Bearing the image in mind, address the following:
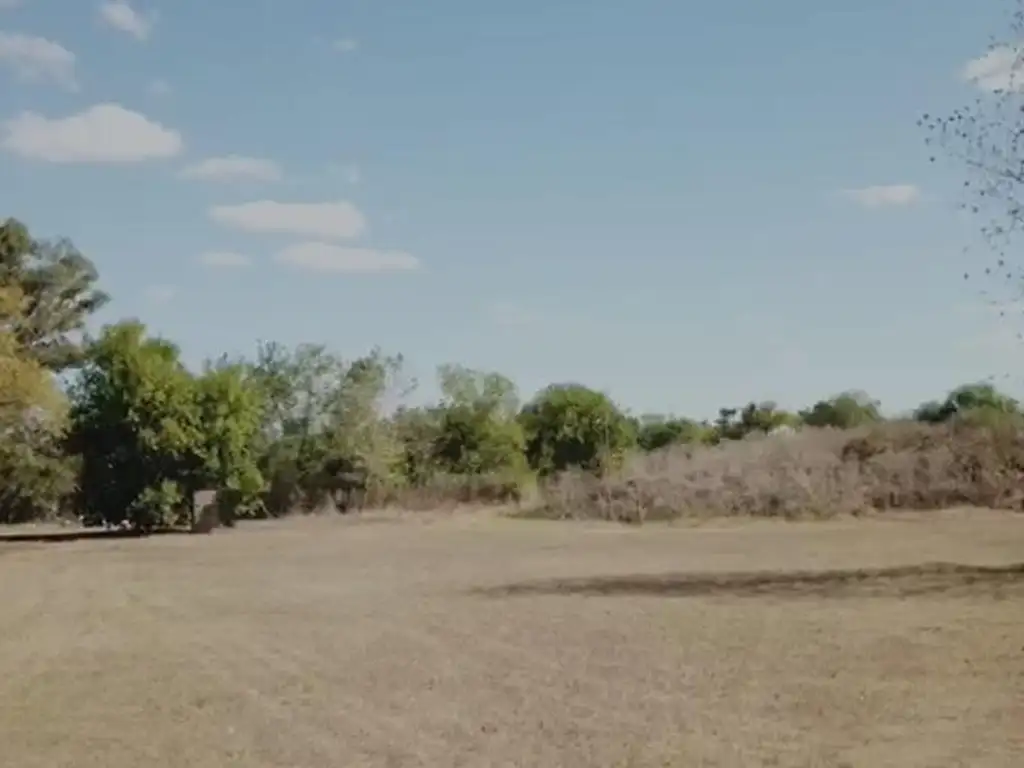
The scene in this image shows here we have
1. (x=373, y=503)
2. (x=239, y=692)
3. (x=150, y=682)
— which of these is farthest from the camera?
(x=373, y=503)

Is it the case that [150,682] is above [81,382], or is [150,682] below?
below

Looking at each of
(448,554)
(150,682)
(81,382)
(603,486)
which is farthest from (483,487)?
(150,682)

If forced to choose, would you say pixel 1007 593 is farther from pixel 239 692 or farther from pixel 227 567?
pixel 227 567

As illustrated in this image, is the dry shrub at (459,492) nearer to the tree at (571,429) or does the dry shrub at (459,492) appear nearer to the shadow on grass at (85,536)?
the shadow on grass at (85,536)

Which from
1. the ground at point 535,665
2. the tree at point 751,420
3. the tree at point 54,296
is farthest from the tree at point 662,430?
the ground at point 535,665

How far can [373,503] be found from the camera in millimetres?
55781

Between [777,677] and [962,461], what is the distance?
103ft

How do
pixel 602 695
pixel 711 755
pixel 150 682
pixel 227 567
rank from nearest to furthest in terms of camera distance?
pixel 711 755 → pixel 602 695 → pixel 150 682 → pixel 227 567

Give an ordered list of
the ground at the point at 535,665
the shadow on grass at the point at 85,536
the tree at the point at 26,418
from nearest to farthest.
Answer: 1. the ground at the point at 535,665
2. the tree at the point at 26,418
3. the shadow on grass at the point at 85,536

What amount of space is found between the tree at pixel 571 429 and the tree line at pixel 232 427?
10 centimetres

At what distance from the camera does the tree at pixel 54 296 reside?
52188 millimetres

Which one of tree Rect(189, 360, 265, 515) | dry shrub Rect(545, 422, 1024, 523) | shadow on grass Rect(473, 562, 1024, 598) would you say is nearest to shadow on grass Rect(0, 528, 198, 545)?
tree Rect(189, 360, 265, 515)

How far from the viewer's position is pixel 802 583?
59.3 feet

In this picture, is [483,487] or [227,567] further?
[483,487]
